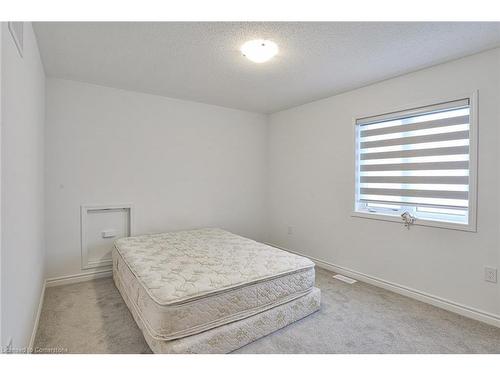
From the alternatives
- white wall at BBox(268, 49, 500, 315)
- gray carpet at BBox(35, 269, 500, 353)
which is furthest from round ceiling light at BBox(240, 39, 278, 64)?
gray carpet at BBox(35, 269, 500, 353)

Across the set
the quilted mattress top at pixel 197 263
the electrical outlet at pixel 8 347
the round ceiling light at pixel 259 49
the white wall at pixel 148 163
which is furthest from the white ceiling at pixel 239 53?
the electrical outlet at pixel 8 347

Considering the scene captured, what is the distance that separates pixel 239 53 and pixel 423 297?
2915mm

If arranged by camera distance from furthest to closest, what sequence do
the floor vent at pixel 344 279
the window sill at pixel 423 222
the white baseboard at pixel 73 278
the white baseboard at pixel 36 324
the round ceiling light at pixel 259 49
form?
the floor vent at pixel 344 279 < the white baseboard at pixel 73 278 < the window sill at pixel 423 222 < the round ceiling light at pixel 259 49 < the white baseboard at pixel 36 324

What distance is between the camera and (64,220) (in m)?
3.03

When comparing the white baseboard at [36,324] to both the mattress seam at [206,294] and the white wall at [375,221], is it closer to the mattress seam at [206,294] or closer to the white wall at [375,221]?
the mattress seam at [206,294]

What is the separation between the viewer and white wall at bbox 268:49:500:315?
226 centimetres

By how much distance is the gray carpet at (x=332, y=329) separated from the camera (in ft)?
6.22

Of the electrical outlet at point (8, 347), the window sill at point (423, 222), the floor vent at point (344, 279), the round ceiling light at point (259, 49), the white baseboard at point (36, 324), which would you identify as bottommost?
the floor vent at point (344, 279)

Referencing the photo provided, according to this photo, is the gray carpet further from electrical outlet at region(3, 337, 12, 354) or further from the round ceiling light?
the round ceiling light

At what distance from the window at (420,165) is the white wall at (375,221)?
92mm

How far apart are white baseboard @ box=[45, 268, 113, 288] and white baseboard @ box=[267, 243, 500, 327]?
Result: 111 inches

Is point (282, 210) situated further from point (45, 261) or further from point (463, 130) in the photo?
point (45, 261)

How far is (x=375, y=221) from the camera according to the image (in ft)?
10.1
